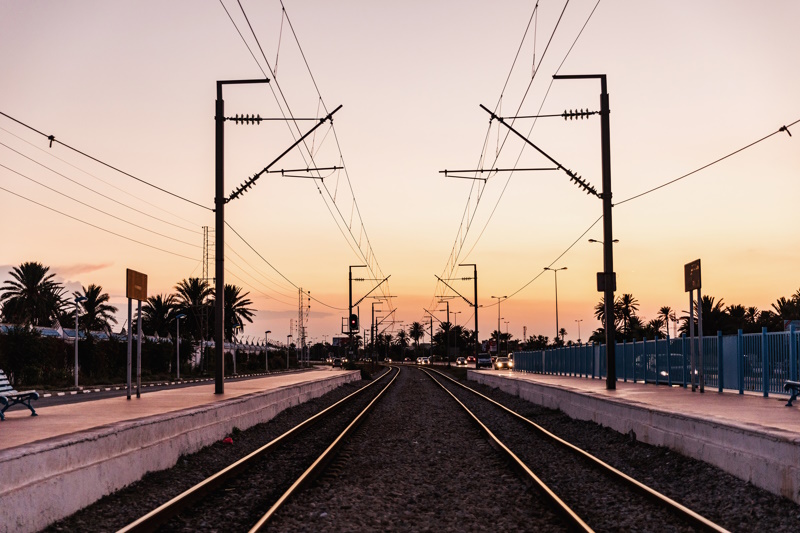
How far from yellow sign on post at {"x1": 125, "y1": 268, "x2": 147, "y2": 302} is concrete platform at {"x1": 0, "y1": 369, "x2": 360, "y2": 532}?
8.11 ft

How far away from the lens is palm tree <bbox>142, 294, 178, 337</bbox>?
7994cm

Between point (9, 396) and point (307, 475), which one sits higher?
point (9, 396)

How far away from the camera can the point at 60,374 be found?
45812 millimetres

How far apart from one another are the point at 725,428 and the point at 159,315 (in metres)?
74.6

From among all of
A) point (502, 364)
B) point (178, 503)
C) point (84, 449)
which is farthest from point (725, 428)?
point (502, 364)

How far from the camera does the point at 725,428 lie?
1116 cm

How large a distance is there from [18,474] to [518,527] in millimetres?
4902

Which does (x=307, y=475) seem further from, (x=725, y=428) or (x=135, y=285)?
(x=135, y=285)

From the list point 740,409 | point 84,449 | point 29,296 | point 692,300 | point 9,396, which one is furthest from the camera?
point 29,296

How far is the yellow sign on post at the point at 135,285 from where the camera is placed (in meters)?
18.5

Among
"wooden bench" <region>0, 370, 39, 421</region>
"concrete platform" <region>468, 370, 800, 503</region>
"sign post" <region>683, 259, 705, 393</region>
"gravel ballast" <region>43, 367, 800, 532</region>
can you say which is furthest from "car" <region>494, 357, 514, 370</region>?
"wooden bench" <region>0, 370, 39, 421</region>

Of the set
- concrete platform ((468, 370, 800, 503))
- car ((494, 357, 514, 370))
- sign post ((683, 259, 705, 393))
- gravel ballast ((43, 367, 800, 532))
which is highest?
sign post ((683, 259, 705, 393))

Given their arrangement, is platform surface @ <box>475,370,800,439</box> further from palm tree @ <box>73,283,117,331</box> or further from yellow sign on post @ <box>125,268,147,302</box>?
palm tree @ <box>73,283,117,331</box>

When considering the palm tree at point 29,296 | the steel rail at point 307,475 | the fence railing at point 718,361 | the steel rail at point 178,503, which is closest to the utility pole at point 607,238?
the fence railing at point 718,361
